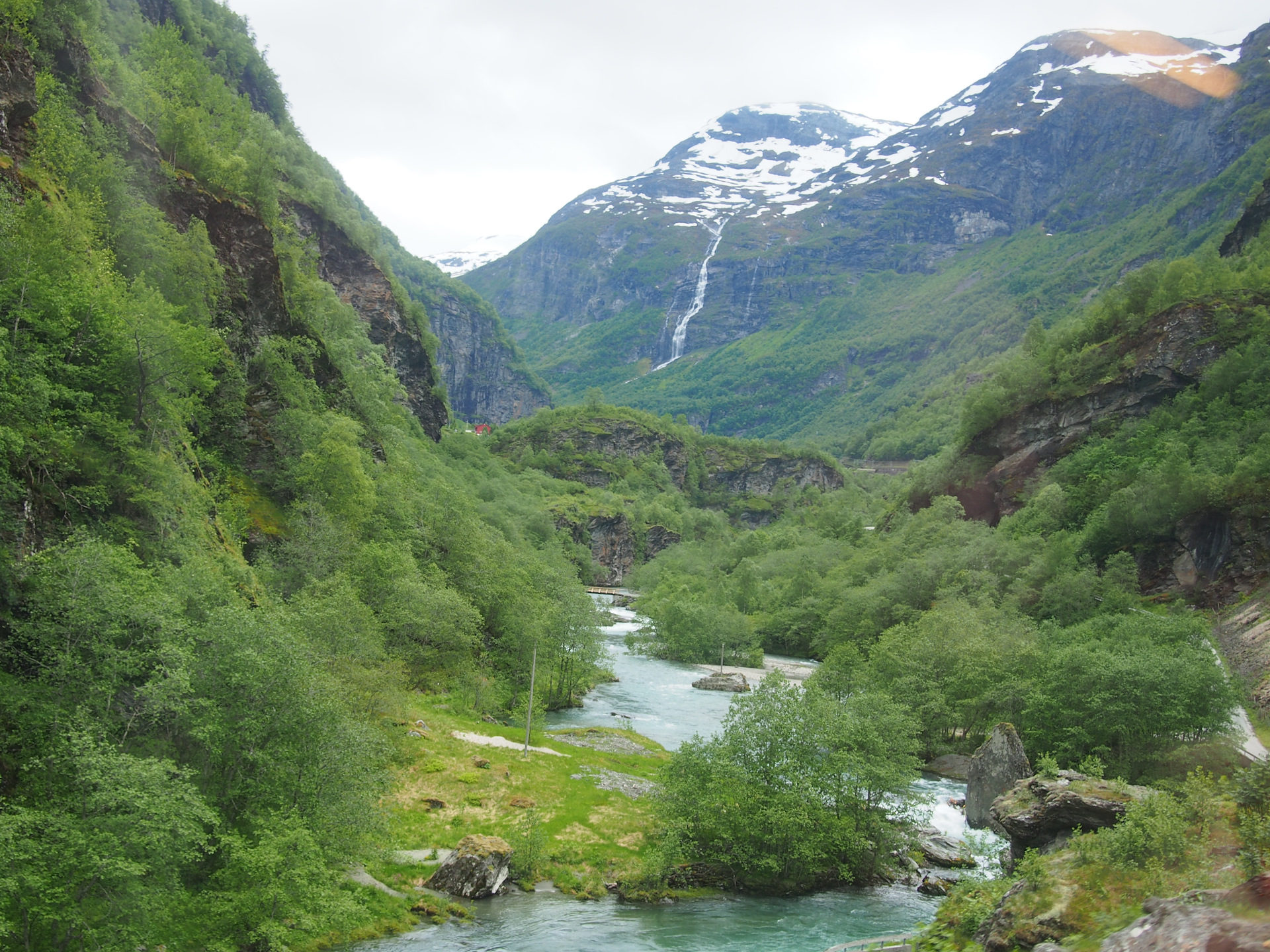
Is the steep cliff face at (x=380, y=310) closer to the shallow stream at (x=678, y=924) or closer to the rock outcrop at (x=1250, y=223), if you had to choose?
the shallow stream at (x=678, y=924)

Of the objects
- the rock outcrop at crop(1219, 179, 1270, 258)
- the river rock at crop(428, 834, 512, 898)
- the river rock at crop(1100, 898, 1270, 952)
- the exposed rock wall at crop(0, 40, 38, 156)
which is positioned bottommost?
the river rock at crop(428, 834, 512, 898)

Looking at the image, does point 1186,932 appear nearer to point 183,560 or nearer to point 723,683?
point 183,560

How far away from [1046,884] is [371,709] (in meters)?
29.6

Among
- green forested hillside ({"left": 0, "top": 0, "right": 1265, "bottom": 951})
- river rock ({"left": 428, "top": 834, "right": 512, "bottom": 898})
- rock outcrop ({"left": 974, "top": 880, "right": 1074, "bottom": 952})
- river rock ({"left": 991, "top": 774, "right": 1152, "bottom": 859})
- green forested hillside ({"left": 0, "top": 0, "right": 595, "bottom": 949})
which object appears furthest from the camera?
river rock ({"left": 428, "top": 834, "right": 512, "bottom": 898})

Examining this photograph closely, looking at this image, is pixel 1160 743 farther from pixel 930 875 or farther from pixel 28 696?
pixel 28 696

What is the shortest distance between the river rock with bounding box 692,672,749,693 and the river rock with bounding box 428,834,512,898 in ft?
154

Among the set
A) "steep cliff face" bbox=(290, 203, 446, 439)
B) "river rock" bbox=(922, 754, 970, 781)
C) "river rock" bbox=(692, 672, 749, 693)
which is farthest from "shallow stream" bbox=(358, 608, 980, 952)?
"steep cliff face" bbox=(290, 203, 446, 439)

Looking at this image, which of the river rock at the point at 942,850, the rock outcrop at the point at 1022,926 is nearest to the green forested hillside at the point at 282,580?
the river rock at the point at 942,850

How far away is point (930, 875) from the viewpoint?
3512cm

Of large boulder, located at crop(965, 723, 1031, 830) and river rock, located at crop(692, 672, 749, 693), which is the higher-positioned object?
large boulder, located at crop(965, 723, 1031, 830)

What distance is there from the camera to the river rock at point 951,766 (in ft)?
163

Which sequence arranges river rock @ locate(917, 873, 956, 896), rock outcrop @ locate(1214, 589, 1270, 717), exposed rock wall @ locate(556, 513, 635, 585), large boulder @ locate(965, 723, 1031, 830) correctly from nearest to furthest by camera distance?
river rock @ locate(917, 873, 956, 896), large boulder @ locate(965, 723, 1031, 830), rock outcrop @ locate(1214, 589, 1270, 717), exposed rock wall @ locate(556, 513, 635, 585)

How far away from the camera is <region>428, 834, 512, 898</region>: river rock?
30797 mm

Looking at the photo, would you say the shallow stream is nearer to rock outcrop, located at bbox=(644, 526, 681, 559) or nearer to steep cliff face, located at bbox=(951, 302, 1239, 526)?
steep cliff face, located at bbox=(951, 302, 1239, 526)
